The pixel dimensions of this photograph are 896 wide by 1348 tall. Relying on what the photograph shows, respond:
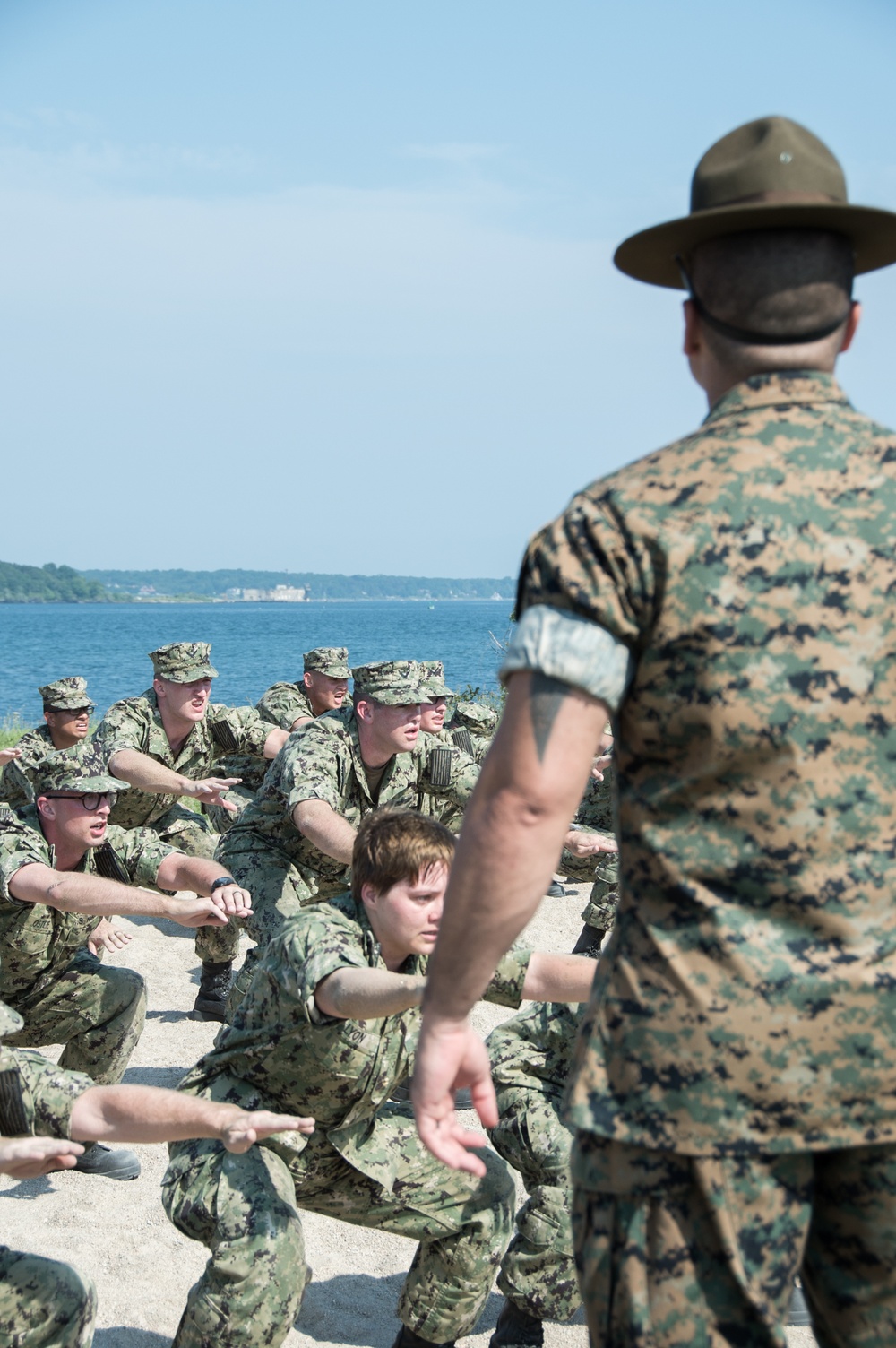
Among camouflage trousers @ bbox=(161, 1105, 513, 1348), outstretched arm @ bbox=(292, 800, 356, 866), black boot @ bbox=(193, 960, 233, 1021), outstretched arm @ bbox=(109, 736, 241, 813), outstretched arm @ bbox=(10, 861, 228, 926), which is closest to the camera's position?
camouflage trousers @ bbox=(161, 1105, 513, 1348)

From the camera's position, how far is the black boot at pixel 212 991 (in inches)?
327

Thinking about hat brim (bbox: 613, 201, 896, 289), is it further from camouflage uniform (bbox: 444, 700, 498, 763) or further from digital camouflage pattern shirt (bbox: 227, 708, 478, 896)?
camouflage uniform (bbox: 444, 700, 498, 763)

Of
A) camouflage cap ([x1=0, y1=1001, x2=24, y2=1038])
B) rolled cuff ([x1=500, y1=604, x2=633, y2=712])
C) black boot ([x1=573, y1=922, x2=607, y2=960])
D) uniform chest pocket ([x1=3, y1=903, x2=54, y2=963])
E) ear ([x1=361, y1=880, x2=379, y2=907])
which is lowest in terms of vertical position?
black boot ([x1=573, y1=922, x2=607, y2=960])

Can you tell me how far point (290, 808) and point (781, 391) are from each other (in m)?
5.21

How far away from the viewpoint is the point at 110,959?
9.33 metres

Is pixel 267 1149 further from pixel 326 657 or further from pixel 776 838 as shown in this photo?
pixel 326 657

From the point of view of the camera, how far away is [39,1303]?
3.65 meters

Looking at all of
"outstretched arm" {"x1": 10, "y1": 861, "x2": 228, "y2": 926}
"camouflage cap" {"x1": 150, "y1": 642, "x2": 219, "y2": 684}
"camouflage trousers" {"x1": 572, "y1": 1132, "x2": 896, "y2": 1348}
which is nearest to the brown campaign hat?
"camouflage trousers" {"x1": 572, "y1": 1132, "x2": 896, "y2": 1348}

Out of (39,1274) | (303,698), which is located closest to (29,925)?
(39,1274)

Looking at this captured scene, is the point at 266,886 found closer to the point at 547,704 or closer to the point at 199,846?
the point at 199,846

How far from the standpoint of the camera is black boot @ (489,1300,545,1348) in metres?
4.56

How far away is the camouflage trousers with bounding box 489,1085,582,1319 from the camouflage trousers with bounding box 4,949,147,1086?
98.2 inches

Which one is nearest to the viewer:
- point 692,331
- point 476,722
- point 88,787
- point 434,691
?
point 692,331

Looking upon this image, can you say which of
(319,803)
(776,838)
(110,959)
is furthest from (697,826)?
(110,959)
